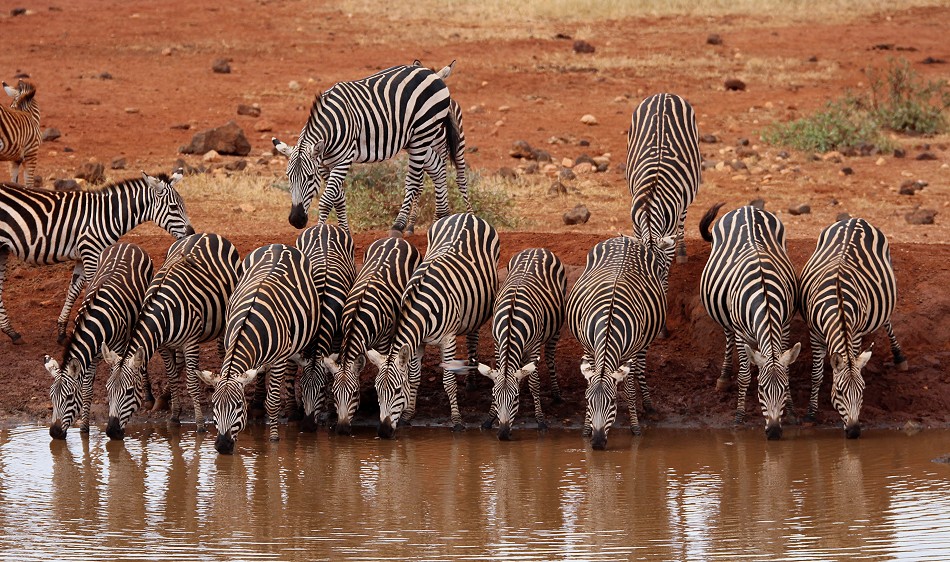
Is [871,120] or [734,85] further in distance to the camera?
[734,85]

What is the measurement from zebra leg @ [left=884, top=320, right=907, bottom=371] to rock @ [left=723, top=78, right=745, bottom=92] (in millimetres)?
15203

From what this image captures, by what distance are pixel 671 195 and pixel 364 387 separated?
3348mm

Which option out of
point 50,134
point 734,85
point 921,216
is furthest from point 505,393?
point 734,85

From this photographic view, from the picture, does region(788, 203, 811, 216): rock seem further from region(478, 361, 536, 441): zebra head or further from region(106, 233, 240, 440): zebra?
region(106, 233, 240, 440): zebra

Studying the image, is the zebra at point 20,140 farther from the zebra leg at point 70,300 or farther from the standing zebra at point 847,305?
the standing zebra at point 847,305

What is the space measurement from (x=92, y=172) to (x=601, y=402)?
35.5 feet

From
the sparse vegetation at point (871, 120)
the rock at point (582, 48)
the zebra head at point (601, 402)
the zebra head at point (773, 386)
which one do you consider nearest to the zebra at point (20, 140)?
the zebra head at point (601, 402)

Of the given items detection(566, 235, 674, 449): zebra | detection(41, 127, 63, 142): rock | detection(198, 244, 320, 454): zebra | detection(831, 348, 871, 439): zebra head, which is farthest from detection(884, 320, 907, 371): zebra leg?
detection(41, 127, 63, 142): rock

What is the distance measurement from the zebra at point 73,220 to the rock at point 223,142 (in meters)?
7.90

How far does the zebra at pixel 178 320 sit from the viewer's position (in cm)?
1001

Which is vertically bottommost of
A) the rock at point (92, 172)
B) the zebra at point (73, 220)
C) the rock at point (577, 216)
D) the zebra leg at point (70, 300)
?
the zebra leg at point (70, 300)

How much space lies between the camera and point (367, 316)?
1037cm

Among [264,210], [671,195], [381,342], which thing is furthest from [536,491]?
[264,210]

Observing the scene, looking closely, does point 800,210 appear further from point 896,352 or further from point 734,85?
point 734,85
